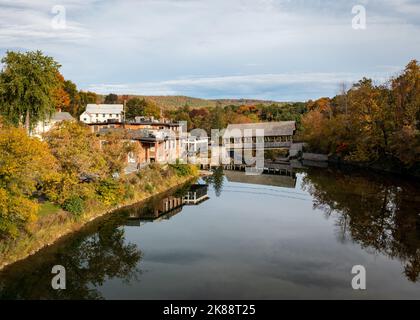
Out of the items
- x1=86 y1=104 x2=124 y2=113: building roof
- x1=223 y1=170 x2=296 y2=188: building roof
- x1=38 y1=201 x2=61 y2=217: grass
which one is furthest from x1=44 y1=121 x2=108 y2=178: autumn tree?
x1=86 y1=104 x2=124 y2=113: building roof

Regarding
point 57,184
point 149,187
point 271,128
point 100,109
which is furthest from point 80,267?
point 100,109

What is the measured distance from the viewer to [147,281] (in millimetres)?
18594

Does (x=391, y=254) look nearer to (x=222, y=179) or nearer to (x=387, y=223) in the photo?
(x=387, y=223)

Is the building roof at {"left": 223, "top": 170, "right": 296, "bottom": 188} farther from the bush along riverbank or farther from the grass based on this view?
the grass

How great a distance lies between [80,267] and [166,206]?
1394 centimetres

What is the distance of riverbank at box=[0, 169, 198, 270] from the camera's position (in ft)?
64.7

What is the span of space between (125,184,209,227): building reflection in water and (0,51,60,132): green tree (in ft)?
54.6

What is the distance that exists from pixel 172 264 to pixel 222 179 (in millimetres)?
31686

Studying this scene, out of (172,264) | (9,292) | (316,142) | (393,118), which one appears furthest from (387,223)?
(316,142)

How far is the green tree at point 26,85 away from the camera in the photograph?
4166 cm

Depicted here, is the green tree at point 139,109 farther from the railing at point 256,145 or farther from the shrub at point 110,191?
the shrub at point 110,191

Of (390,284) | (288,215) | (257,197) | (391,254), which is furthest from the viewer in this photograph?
(257,197)
